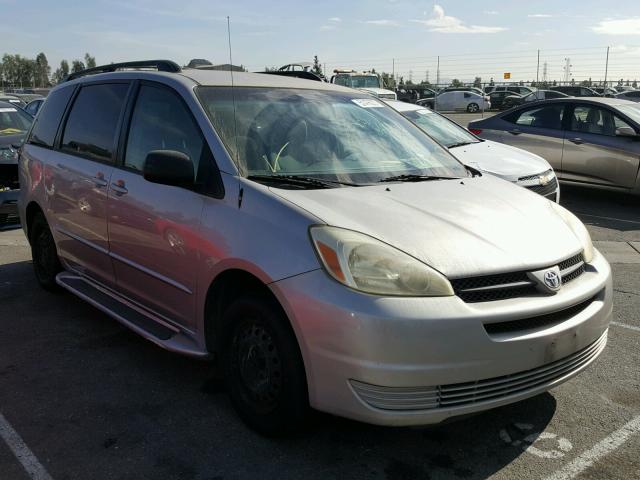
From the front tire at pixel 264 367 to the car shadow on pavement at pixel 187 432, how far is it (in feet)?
0.40

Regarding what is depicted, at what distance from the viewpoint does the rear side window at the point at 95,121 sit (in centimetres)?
423

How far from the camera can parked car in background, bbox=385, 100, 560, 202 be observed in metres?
7.34

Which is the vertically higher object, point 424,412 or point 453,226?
point 453,226

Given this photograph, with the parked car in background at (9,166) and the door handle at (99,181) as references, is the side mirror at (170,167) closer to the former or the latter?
the door handle at (99,181)

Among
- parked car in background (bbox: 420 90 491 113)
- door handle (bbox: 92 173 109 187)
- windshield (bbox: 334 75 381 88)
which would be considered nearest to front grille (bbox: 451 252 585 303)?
door handle (bbox: 92 173 109 187)

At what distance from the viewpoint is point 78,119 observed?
4.77 m

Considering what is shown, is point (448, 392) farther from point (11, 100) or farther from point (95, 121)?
point (11, 100)

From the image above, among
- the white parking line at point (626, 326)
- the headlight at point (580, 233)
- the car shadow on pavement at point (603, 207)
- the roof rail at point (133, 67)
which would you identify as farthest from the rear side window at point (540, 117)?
the roof rail at point (133, 67)

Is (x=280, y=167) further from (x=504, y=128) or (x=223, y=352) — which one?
(x=504, y=128)

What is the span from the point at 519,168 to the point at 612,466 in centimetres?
518

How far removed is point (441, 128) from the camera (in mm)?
8742

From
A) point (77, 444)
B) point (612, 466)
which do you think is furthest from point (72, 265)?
point (612, 466)

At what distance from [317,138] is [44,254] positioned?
9.94 ft

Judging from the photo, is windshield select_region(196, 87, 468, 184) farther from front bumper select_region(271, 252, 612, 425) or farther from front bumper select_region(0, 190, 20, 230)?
front bumper select_region(0, 190, 20, 230)
